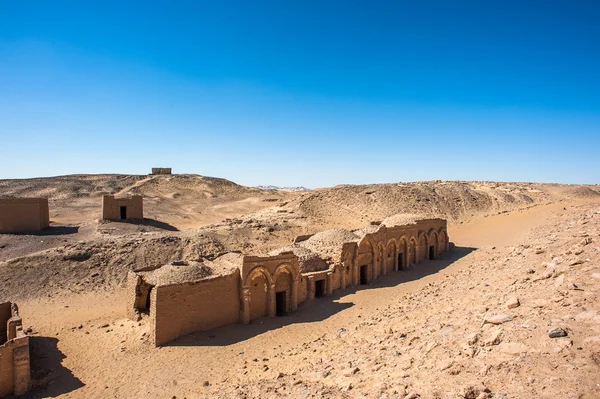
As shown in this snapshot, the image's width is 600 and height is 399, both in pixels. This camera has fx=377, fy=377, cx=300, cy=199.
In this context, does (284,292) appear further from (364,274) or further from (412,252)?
(412,252)

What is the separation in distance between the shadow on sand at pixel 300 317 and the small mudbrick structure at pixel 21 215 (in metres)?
19.8

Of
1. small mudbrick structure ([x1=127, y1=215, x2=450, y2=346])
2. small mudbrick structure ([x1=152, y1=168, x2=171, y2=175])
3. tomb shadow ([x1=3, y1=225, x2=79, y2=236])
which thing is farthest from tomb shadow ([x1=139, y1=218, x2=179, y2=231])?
small mudbrick structure ([x1=152, y1=168, x2=171, y2=175])

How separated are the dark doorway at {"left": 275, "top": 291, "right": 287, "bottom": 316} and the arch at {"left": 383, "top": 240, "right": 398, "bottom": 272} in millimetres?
9037

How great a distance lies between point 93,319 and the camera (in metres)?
17.5

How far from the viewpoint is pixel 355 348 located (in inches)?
453

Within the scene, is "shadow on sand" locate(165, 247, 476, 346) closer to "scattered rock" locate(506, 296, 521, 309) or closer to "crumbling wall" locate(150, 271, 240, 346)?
"crumbling wall" locate(150, 271, 240, 346)

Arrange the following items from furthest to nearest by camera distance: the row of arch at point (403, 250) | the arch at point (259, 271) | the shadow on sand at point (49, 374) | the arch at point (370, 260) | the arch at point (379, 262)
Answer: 1. the arch at point (379, 262)
2. the row of arch at point (403, 250)
3. the arch at point (370, 260)
4. the arch at point (259, 271)
5. the shadow on sand at point (49, 374)

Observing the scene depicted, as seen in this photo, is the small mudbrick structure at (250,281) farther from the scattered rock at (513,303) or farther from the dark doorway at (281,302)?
the scattered rock at (513,303)

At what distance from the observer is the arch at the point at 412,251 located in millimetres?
26312

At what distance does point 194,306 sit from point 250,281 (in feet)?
8.47

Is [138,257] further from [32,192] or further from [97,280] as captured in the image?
[32,192]

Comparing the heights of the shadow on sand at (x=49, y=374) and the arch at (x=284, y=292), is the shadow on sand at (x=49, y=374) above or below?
below

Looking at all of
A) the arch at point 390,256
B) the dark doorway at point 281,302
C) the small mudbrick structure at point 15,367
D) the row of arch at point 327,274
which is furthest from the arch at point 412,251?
the small mudbrick structure at point 15,367

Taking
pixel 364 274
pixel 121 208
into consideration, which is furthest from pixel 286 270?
pixel 121 208
